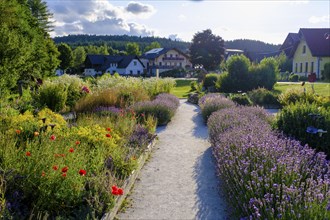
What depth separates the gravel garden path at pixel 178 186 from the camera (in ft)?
15.0

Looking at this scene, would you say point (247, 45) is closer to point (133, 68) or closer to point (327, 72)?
point (133, 68)

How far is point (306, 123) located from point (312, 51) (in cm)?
3511

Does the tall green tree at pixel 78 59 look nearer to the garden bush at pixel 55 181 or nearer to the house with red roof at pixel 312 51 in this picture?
the house with red roof at pixel 312 51

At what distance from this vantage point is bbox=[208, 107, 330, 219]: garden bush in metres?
2.94

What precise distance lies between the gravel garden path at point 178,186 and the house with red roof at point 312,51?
33.8 m

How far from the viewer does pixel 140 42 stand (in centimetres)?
14988

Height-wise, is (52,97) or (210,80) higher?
(210,80)

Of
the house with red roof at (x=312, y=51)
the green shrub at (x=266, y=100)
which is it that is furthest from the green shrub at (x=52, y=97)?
the house with red roof at (x=312, y=51)

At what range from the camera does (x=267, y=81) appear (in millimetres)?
22172

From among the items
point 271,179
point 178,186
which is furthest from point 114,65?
point 271,179

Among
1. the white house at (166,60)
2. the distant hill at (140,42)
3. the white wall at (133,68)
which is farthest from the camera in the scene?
the distant hill at (140,42)

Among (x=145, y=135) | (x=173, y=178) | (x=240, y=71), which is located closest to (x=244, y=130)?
(x=173, y=178)

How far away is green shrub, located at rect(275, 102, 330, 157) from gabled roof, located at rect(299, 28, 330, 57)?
113 feet

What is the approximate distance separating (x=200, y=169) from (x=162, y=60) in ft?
252
